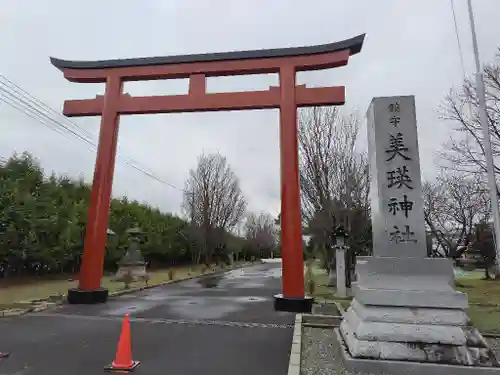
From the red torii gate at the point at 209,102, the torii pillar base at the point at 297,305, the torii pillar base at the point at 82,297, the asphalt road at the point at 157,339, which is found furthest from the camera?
the torii pillar base at the point at 82,297

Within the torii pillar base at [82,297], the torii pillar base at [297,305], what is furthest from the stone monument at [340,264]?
the torii pillar base at [82,297]

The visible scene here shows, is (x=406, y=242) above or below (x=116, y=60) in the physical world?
below

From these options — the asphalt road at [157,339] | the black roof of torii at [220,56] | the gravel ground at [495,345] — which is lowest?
the asphalt road at [157,339]

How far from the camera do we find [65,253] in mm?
19031

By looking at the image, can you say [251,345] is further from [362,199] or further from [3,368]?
[362,199]

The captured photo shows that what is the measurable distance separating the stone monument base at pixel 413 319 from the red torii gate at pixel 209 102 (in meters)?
4.79

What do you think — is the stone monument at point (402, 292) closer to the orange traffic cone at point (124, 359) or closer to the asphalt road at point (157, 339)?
the asphalt road at point (157, 339)

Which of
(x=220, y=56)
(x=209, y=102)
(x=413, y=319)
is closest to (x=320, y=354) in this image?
(x=413, y=319)

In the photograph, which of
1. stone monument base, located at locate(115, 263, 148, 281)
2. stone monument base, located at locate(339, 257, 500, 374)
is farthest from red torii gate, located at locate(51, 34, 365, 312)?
stone monument base, located at locate(115, 263, 148, 281)

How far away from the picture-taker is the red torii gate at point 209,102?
34.4 ft

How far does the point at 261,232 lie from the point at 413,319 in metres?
67.3

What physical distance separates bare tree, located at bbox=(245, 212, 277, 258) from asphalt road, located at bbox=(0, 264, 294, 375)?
54.2m

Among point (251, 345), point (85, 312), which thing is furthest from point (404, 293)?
point (85, 312)

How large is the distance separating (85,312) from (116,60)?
8186 millimetres
